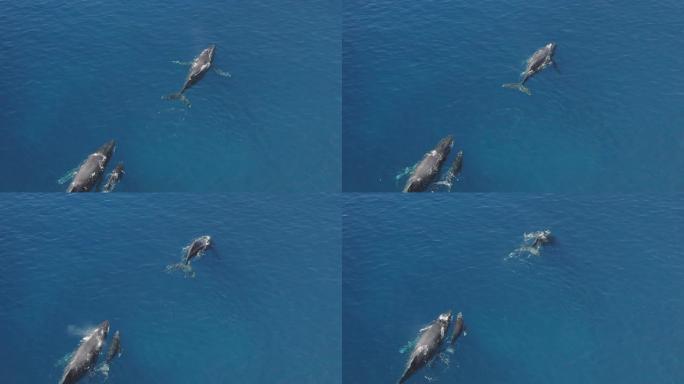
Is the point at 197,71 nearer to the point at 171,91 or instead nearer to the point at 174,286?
the point at 171,91

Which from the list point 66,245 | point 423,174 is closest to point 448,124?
point 423,174

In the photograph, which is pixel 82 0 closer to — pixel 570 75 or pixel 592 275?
pixel 570 75

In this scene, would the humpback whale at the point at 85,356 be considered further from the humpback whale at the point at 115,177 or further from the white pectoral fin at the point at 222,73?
the white pectoral fin at the point at 222,73

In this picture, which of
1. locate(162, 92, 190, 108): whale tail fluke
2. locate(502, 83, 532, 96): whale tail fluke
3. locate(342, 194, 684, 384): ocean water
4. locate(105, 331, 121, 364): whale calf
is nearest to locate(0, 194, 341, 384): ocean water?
locate(105, 331, 121, 364): whale calf

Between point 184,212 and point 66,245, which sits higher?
point 184,212

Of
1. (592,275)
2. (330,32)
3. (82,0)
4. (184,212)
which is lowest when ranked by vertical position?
(184,212)

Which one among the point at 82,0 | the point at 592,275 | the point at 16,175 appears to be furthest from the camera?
the point at 82,0

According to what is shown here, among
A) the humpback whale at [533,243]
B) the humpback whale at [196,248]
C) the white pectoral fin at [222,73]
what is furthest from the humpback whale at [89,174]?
the humpback whale at [533,243]
